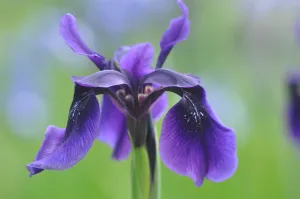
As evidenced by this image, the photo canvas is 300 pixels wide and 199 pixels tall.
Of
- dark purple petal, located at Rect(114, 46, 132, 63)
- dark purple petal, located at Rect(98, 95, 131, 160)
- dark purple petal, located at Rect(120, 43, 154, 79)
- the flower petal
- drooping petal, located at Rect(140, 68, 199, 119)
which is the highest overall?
dark purple petal, located at Rect(114, 46, 132, 63)

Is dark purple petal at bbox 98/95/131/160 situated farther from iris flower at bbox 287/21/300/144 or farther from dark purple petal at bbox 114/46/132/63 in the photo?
iris flower at bbox 287/21/300/144

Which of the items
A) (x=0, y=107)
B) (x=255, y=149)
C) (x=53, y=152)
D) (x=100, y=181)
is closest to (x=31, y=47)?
(x=0, y=107)

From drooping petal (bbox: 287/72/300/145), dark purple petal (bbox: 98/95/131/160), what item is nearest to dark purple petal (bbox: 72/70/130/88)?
dark purple petal (bbox: 98/95/131/160)

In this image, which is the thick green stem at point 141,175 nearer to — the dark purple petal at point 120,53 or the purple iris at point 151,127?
the purple iris at point 151,127

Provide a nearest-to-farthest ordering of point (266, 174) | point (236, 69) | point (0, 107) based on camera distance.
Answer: point (266, 174) < point (0, 107) < point (236, 69)

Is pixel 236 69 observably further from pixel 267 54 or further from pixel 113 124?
pixel 113 124

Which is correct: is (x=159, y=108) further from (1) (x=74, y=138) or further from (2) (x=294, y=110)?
(2) (x=294, y=110)
